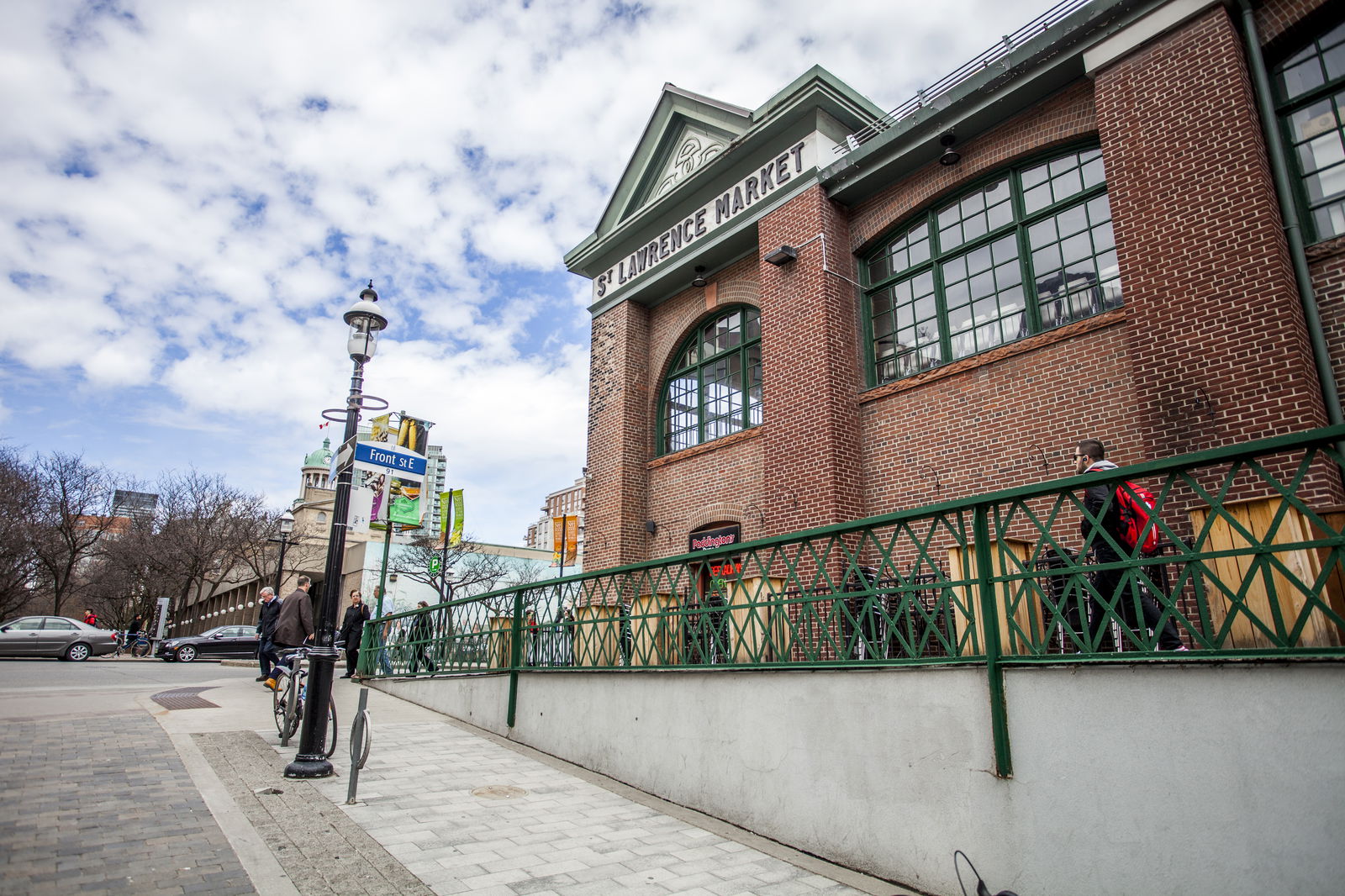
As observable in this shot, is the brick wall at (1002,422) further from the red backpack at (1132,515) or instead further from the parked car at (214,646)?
the parked car at (214,646)

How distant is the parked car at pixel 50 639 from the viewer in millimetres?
21781

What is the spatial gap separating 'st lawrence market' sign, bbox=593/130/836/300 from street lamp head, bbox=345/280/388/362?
6.47 m

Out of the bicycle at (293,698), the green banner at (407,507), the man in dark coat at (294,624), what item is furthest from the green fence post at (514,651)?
the green banner at (407,507)

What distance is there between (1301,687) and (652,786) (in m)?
4.82

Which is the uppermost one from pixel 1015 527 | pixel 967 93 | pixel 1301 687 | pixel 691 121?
pixel 691 121

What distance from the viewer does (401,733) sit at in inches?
351

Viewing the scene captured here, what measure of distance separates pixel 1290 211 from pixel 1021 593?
5.38 m

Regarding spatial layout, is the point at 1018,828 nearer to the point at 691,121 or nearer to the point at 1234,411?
the point at 1234,411

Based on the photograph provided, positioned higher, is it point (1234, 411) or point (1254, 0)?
point (1254, 0)

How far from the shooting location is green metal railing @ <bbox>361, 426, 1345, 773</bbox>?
12.4ft

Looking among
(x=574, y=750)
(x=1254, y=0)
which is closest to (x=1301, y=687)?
(x=574, y=750)

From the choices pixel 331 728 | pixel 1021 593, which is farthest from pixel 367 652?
pixel 1021 593

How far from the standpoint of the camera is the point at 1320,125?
24.4 feet

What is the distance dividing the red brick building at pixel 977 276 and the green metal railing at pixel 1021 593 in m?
1.12
